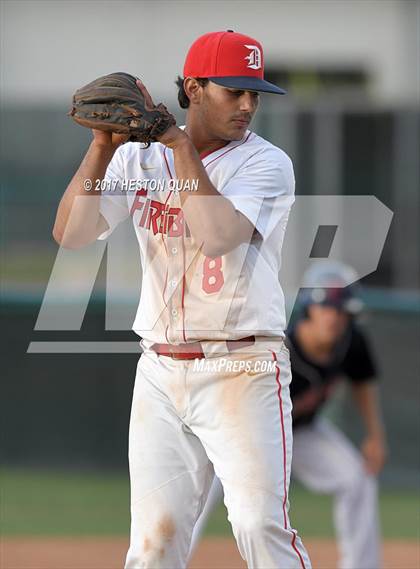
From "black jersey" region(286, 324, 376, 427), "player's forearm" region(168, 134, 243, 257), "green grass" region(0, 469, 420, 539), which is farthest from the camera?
"green grass" region(0, 469, 420, 539)

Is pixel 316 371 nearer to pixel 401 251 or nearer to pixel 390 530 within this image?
pixel 390 530

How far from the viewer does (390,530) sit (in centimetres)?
627

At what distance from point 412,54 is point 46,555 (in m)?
9.71

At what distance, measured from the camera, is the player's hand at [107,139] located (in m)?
3.17

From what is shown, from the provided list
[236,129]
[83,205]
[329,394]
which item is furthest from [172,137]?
[329,394]

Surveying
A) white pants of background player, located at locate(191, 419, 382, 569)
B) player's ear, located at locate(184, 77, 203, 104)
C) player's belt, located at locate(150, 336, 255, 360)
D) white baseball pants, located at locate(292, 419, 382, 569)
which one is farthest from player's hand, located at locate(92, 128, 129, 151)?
white baseball pants, located at locate(292, 419, 382, 569)

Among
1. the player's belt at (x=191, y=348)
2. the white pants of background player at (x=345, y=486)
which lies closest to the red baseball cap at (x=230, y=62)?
the player's belt at (x=191, y=348)

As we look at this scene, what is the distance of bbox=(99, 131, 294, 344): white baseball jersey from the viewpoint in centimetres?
317

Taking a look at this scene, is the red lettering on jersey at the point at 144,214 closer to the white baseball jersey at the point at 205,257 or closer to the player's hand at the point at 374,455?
the white baseball jersey at the point at 205,257

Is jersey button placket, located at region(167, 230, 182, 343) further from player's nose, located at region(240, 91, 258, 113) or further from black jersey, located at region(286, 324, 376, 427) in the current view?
black jersey, located at region(286, 324, 376, 427)

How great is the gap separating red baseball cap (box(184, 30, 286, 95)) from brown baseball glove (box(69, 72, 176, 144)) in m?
0.24

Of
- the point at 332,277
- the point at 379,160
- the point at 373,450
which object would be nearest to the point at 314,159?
the point at 379,160

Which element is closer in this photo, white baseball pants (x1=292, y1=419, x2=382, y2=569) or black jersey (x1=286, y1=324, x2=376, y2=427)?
white baseball pants (x1=292, y1=419, x2=382, y2=569)

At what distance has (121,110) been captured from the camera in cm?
306
